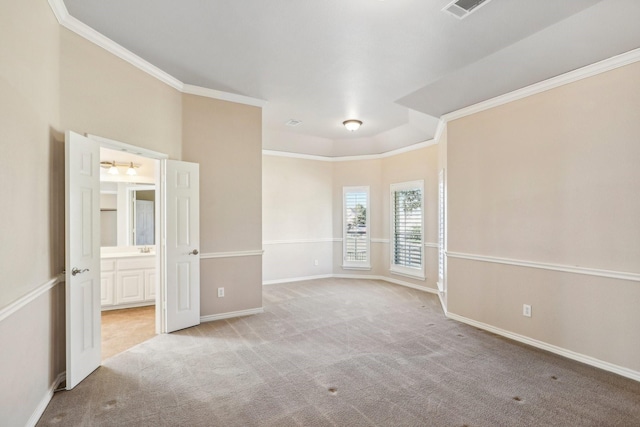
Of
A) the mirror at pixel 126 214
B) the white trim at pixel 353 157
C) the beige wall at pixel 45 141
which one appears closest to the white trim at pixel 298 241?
the white trim at pixel 353 157

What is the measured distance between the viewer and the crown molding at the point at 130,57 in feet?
8.56

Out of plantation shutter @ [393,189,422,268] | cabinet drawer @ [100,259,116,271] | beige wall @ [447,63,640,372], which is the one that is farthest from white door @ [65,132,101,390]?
plantation shutter @ [393,189,422,268]

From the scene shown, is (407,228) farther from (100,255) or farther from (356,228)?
(100,255)

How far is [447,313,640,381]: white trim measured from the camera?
112 inches

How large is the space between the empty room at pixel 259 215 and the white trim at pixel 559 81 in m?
0.02

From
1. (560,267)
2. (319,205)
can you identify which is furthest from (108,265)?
(560,267)

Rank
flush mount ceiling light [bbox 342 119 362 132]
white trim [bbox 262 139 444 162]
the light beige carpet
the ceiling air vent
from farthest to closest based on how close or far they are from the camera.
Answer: white trim [bbox 262 139 444 162], flush mount ceiling light [bbox 342 119 362 132], the ceiling air vent, the light beige carpet

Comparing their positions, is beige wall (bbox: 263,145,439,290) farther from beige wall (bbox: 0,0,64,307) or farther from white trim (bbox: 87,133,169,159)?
beige wall (bbox: 0,0,64,307)

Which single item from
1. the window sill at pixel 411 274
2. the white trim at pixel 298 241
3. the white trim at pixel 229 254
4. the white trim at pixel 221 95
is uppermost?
the white trim at pixel 221 95

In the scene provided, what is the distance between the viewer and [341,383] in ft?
8.93

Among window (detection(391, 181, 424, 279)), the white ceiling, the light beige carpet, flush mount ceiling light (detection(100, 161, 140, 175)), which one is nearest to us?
the light beige carpet

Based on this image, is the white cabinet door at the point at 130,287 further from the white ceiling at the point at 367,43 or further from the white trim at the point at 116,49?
the white ceiling at the point at 367,43

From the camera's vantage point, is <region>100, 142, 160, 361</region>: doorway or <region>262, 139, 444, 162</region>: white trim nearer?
<region>100, 142, 160, 361</region>: doorway

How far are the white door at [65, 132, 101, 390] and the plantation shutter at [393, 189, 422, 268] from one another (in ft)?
17.5
